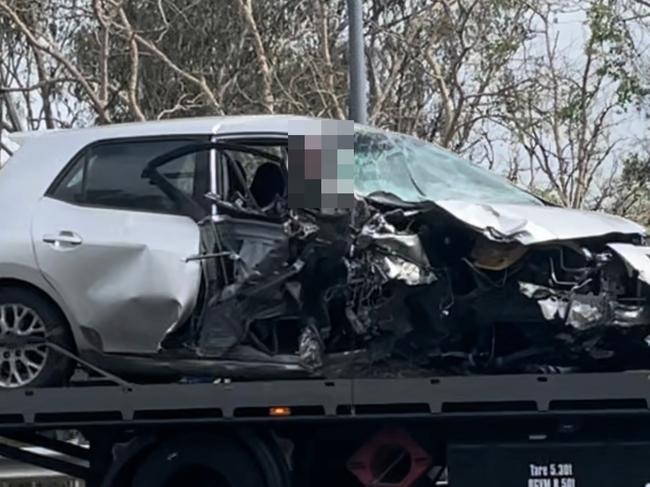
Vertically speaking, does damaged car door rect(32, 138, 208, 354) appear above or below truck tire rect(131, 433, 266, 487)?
above

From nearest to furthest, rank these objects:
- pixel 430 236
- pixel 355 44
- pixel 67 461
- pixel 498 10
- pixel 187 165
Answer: pixel 430 236
pixel 187 165
pixel 67 461
pixel 355 44
pixel 498 10

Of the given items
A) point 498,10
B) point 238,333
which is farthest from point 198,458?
point 498,10

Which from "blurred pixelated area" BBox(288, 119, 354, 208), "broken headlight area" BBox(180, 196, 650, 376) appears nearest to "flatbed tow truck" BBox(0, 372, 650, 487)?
"broken headlight area" BBox(180, 196, 650, 376)

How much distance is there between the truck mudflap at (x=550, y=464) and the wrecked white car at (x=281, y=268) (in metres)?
0.46

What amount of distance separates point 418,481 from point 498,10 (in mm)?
11158

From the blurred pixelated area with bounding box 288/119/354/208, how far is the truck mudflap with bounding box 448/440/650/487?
5.12ft

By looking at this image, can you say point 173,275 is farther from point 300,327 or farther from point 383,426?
point 383,426

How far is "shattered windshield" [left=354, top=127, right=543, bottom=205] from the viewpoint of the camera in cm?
721

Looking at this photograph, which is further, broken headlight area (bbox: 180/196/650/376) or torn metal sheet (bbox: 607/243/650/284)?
broken headlight area (bbox: 180/196/650/376)

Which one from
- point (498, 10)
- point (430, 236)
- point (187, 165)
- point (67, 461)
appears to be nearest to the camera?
point (430, 236)

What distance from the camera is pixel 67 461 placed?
26.8 feet

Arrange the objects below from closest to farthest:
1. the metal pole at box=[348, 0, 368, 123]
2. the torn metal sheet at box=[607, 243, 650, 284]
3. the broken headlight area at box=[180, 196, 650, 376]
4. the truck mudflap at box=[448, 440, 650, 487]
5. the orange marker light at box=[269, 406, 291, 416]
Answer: the torn metal sheet at box=[607, 243, 650, 284] → the broken headlight area at box=[180, 196, 650, 376] → the truck mudflap at box=[448, 440, 650, 487] → the orange marker light at box=[269, 406, 291, 416] → the metal pole at box=[348, 0, 368, 123]

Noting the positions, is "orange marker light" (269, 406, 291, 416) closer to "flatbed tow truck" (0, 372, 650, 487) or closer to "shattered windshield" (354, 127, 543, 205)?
"flatbed tow truck" (0, 372, 650, 487)

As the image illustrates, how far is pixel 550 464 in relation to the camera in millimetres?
7066
